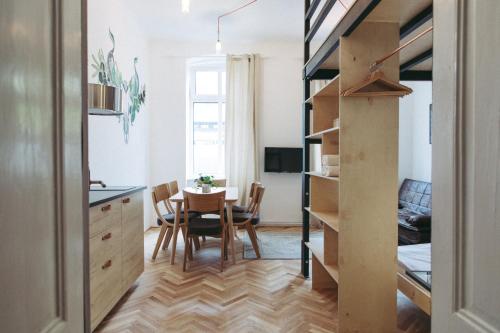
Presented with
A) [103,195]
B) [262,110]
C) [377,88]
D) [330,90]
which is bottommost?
[103,195]

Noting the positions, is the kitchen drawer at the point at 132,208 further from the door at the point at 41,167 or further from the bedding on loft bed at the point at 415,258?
the bedding on loft bed at the point at 415,258

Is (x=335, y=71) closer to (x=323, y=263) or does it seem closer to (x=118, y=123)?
(x=323, y=263)

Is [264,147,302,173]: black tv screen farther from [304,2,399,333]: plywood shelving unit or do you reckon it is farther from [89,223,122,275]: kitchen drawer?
[304,2,399,333]: plywood shelving unit

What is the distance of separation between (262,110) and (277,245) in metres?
2.59

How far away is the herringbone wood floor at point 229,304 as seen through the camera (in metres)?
2.21

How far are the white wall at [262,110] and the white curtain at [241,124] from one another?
18cm

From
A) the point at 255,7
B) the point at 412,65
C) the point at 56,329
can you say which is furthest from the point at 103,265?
the point at 255,7

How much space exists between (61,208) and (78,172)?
0.10 metres

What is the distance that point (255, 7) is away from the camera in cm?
434

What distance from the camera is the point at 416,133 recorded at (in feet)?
18.3

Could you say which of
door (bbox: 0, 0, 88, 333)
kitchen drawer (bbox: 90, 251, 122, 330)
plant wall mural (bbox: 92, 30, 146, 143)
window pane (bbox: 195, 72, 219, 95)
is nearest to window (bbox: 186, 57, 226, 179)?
window pane (bbox: 195, 72, 219, 95)

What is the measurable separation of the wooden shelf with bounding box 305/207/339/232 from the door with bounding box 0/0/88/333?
176cm

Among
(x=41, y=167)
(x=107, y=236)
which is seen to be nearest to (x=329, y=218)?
(x=107, y=236)

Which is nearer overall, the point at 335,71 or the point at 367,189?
the point at 367,189
